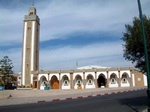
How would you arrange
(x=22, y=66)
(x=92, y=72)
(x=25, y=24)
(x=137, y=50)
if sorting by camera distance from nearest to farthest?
1. (x=137, y=50)
2. (x=92, y=72)
3. (x=22, y=66)
4. (x=25, y=24)

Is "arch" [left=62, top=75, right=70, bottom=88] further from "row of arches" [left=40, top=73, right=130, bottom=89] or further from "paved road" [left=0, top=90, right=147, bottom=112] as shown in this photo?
"paved road" [left=0, top=90, right=147, bottom=112]

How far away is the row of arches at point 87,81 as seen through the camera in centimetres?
5353

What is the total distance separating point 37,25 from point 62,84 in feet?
65.5

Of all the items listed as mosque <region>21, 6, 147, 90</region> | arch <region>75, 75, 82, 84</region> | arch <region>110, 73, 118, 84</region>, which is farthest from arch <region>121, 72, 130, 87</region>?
arch <region>75, 75, 82, 84</region>

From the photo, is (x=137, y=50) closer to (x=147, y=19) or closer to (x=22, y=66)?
(x=147, y=19)

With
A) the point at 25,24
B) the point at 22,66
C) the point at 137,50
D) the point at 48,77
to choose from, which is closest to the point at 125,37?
the point at 137,50

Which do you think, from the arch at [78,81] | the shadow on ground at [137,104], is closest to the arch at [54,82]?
the arch at [78,81]

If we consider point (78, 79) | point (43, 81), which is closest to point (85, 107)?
point (78, 79)

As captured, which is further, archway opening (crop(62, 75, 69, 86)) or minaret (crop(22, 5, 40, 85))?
minaret (crop(22, 5, 40, 85))

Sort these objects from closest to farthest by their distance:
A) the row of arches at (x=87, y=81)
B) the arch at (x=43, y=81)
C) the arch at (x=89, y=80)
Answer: the row of arches at (x=87, y=81) → the arch at (x=89, y=80) → the arch at (x=43, y=81)

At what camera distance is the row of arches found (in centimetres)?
5353

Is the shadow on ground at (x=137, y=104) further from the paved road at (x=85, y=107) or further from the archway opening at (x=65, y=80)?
the archway opening at (x=65, y=80)

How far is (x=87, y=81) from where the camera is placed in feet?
180

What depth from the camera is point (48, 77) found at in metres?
56.0
